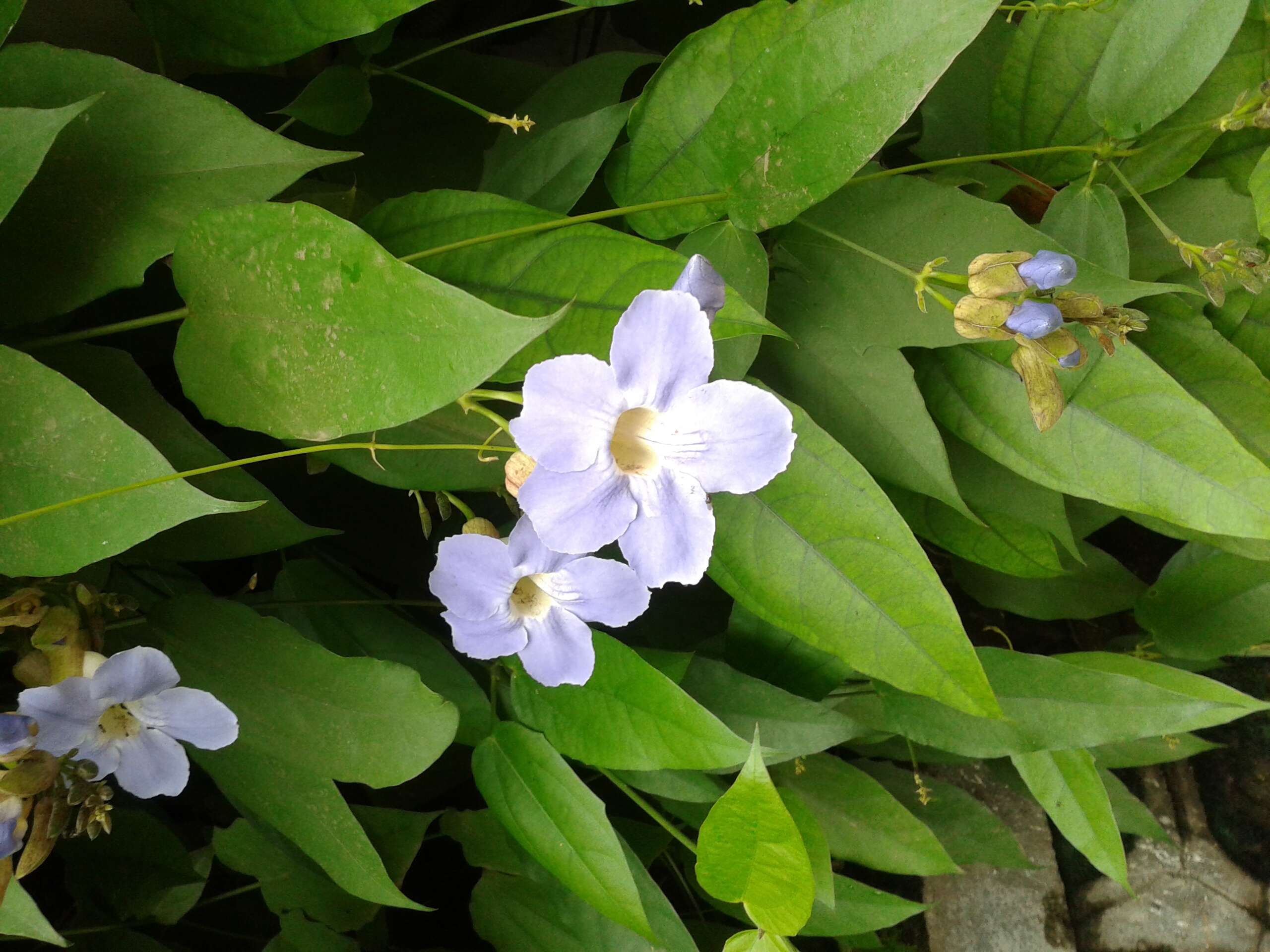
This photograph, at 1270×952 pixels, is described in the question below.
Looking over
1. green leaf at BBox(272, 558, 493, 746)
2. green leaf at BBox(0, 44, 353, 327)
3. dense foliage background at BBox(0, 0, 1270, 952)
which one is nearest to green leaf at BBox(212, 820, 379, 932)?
dense foliage background at BBox(0, 0, 1270, 952)

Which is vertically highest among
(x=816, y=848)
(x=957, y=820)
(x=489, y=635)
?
(x=489, y=635)

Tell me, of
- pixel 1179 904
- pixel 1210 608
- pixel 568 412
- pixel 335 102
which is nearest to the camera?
pixel 568 412

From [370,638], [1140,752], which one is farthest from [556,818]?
[1140,752]

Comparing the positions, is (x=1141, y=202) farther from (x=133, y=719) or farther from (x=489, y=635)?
(x=133, y=719)

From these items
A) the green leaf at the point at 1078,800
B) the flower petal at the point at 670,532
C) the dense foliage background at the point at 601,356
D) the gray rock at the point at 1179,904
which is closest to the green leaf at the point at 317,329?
the dense foliage background at the point at 601,356

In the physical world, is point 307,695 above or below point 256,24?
below

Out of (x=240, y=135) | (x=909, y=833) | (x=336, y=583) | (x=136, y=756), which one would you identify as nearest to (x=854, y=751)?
(x=909, y=833)
